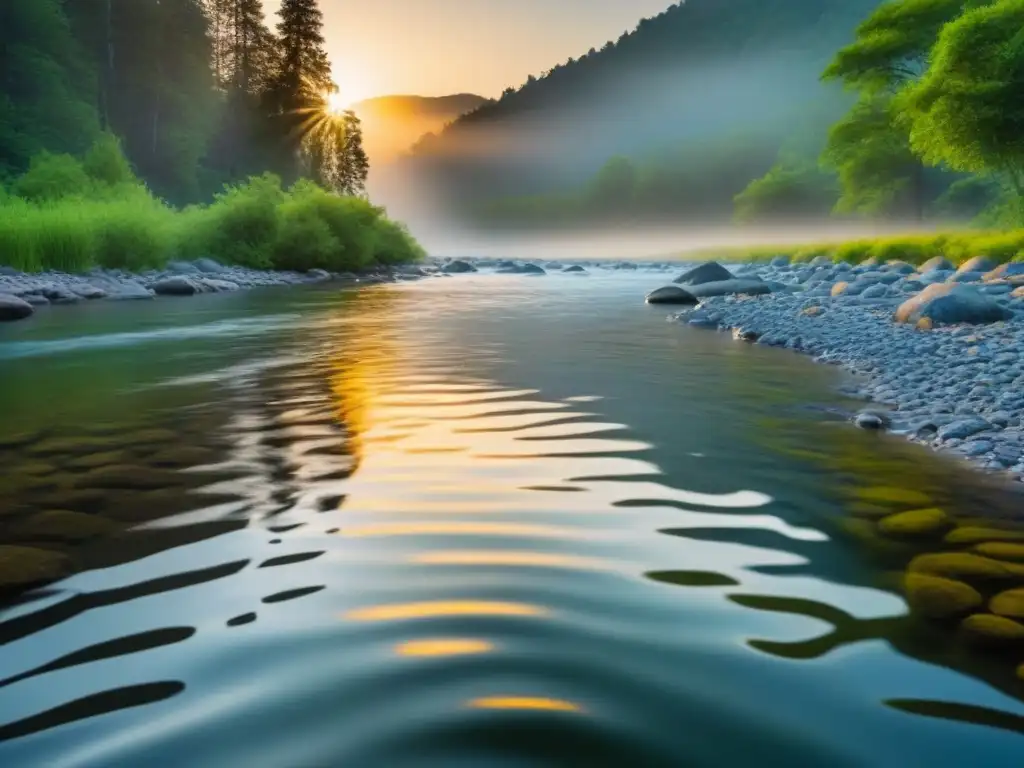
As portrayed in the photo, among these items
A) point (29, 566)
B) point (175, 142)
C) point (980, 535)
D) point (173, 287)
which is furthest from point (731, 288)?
point (175, 142)

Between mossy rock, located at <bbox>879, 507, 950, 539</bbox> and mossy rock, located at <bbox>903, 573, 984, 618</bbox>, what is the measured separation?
60 cm

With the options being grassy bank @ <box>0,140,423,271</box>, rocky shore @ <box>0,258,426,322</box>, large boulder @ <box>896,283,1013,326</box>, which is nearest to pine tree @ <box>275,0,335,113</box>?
grassy bank @ <box>0,140,423,271</box>

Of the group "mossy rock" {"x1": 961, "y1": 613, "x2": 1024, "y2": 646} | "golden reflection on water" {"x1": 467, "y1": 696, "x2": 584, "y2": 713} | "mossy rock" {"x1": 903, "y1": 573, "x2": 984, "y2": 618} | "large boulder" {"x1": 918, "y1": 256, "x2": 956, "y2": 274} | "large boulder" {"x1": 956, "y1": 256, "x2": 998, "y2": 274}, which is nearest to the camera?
"golden reflection on water" {"x1": 467, "y1": 696, "x2": 584, "y2": 713}

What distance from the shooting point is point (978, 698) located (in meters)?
2.60

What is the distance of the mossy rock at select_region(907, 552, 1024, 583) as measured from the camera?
3.56 metres

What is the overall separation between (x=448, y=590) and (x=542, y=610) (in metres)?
0.40

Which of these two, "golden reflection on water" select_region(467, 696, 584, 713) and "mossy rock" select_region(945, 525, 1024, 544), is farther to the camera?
"mossy rock" select_region(945, 525, 1024, 544)

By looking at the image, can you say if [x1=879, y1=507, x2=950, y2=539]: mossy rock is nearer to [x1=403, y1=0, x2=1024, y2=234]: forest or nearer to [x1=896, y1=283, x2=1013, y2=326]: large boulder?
[x1=896, y1=283, x2=1013, y2=326]: large boulder

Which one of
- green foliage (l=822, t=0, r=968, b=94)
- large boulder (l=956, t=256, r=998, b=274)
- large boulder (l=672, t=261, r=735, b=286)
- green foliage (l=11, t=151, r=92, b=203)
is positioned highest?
green foliage (l=822, t=0, r=968, b=94)

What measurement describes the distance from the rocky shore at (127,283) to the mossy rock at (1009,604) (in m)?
18.6

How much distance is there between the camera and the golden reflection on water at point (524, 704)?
8.10 feet

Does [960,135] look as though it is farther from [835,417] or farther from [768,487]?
[768,487]

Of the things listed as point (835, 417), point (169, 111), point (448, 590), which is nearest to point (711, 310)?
point (835, 417)

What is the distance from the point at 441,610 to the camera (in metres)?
3.16
